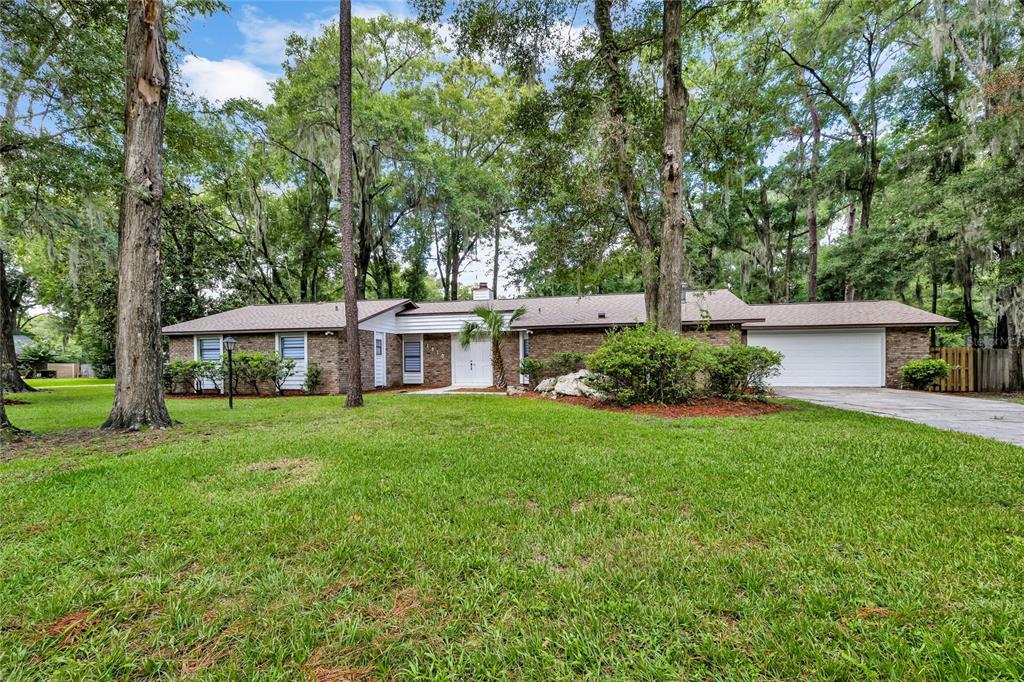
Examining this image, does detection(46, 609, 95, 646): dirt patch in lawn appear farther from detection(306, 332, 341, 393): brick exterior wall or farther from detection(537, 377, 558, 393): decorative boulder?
detection(306, 332, 341, 393): brick exterior wall

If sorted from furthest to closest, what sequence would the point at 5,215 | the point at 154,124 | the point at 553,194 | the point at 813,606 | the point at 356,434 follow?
the point at 553,194, the point at 5,215, the point at 154,124, the point at 356,434, the point at 813,606

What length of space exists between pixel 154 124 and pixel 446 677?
27.8 feet

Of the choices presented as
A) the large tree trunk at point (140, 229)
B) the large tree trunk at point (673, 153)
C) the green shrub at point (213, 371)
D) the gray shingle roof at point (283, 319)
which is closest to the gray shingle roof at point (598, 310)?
the gray shingle roof at point (283, 319)

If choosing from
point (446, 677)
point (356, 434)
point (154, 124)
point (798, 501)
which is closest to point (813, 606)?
point (798, 501)

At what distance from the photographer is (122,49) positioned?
8828 mm

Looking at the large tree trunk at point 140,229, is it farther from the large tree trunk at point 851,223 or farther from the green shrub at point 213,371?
the large tree trunk at point 851,223

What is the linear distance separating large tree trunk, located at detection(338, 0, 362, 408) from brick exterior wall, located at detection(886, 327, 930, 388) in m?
14.9

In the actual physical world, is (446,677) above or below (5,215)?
below

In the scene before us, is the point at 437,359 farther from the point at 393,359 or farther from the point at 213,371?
the point at 213,371

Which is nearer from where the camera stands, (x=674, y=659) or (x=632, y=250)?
(x=674, y=659)

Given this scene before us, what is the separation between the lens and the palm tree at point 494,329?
→ 12453 millimetres

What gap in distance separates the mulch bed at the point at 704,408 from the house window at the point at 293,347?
31.8 ft

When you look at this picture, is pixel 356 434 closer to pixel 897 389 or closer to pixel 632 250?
pixel 632 250

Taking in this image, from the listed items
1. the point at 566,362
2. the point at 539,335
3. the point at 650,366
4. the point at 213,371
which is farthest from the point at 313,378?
the point at 650,366
